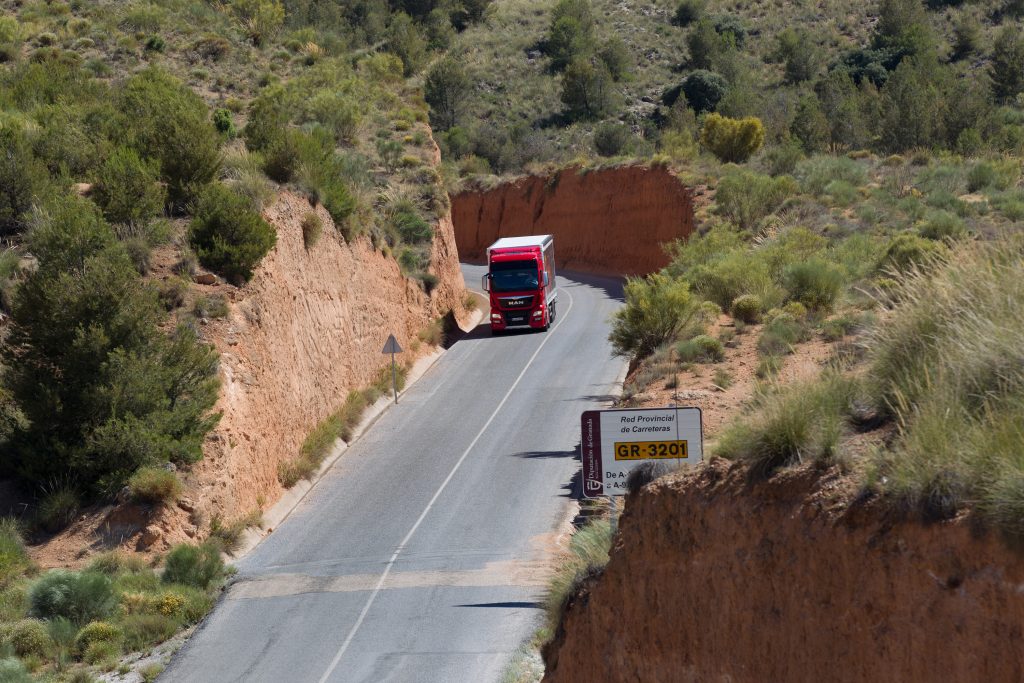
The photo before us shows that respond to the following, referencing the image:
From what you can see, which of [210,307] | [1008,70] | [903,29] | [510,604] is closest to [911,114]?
[1008,70]

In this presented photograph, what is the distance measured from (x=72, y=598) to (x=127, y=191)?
13.1 metres

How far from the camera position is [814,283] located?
28984 mm

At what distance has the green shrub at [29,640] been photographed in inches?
709

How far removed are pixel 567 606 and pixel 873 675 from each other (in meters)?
4.22

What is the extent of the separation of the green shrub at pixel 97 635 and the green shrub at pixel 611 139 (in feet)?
203

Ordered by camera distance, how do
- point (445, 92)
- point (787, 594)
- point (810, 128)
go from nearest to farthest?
point (787, 594) → point (810, 128) → point (445, 92)

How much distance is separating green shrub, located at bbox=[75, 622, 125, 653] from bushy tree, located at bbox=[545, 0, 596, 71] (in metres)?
74.1

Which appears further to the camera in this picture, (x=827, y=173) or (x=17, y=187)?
(x=827, y=173)

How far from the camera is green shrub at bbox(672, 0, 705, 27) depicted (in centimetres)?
9519

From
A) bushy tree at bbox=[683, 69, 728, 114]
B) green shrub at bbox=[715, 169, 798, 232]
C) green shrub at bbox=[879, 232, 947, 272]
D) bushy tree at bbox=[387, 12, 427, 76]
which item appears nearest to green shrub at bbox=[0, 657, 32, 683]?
green shrub at bbox=[879, 232, 947, 272]

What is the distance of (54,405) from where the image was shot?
23.3m

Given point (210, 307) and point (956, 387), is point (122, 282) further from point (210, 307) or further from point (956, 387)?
point (956, 387)

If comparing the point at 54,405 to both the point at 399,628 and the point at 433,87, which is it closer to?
the point at 399,628

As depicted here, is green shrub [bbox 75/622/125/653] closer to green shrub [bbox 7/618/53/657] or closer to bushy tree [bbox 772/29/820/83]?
green shrub [bbox 7/618/53/657]
